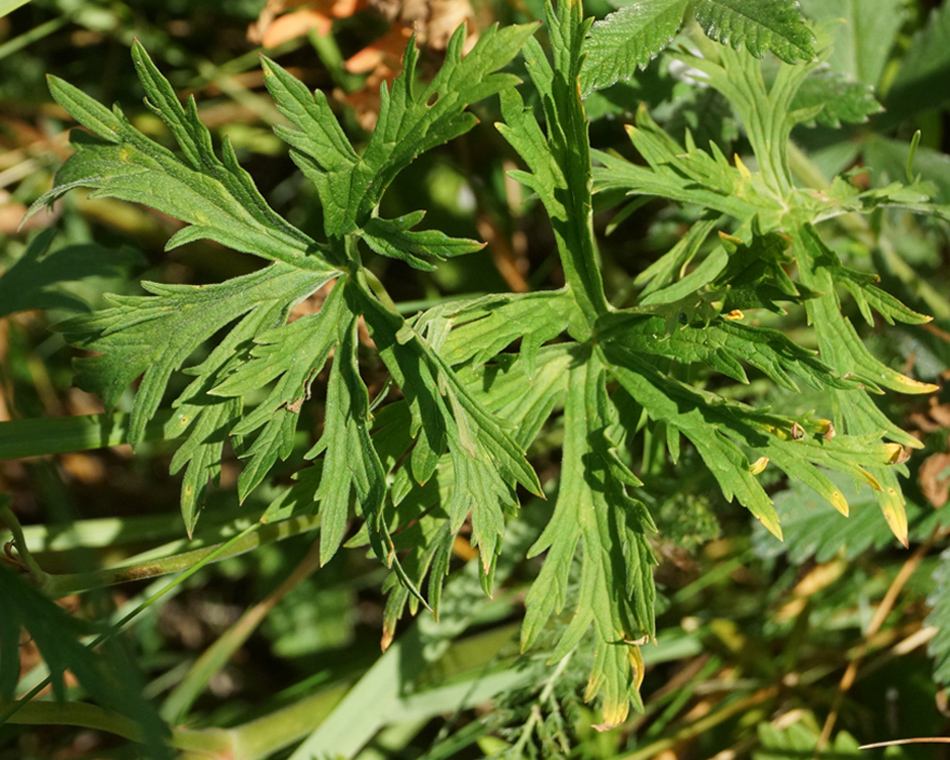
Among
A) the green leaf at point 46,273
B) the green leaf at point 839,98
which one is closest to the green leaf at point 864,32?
the green leaf at point 839,98

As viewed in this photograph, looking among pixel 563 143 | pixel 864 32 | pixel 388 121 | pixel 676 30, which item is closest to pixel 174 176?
pixel 388 121

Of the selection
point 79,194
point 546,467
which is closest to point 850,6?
point 546,467

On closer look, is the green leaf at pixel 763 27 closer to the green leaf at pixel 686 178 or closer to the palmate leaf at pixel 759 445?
the green leaf at pixel 686 178

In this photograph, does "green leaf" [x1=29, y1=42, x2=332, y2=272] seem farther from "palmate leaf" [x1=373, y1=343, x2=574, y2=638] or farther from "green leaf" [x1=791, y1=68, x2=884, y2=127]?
"green leaf" [x1=791, y1=68, x2=884, y2=127]

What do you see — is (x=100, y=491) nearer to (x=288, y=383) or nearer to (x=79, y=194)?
(x=79, y=194)

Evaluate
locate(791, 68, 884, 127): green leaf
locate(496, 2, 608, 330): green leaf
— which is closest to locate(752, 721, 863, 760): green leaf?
locate(496, 2, 608, 330): green leaf

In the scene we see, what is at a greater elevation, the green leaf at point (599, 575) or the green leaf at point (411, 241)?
the green leaf at point (411, 241)

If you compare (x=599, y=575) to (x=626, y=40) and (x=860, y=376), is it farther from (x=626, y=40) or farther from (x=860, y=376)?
(x=626, y=40)
